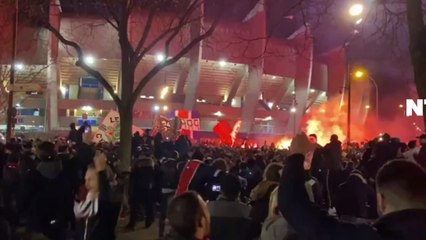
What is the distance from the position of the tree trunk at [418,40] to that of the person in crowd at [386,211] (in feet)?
14.4

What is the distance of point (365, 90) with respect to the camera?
7775 centimetres

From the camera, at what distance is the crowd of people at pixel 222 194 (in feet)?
10.8

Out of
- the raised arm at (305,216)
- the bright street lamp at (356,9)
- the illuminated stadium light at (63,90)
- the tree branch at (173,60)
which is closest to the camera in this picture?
the raised arm at (305,216)

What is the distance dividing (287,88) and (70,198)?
2594 inches

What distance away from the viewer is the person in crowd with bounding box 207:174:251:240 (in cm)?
638

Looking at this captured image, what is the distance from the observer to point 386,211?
3277mm

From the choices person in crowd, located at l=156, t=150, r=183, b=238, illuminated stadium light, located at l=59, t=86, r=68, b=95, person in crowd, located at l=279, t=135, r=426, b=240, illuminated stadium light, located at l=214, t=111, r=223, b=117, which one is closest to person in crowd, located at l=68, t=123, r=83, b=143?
person in crowd, located at l=156, t=150, r=183, b=238

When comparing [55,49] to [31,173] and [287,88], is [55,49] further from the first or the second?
[31,173]

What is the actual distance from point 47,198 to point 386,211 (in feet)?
27.9

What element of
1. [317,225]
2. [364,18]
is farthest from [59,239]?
[317,225]

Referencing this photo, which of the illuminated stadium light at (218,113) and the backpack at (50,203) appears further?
the illuminated stadium light at (218,113)

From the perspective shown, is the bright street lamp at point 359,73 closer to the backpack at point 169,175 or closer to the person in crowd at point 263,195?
the backpack at point 169,175

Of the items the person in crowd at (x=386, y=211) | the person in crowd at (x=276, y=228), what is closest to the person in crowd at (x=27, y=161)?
the person in crowd at (x=276, y=228)

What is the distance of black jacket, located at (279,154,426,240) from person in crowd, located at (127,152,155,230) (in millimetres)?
10902
